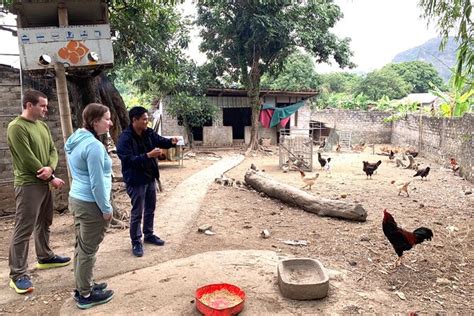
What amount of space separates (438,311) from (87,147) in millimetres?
3642

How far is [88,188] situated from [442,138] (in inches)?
616

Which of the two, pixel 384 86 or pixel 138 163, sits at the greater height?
pixel 384 86

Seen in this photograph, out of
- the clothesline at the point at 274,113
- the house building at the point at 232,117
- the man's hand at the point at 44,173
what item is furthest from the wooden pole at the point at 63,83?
the clothesline at the point at 274,113

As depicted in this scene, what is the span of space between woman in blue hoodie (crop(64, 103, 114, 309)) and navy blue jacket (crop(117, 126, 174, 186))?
1005 mm

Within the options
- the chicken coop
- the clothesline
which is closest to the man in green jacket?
the chicken coop

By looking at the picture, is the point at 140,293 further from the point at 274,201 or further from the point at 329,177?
the point at 329,177

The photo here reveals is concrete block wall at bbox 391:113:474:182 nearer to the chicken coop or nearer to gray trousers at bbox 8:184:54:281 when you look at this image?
the chicken coop

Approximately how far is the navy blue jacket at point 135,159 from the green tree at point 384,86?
1259 inches

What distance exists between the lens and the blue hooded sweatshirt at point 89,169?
117 inches

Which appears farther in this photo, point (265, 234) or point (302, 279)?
point (265, 234)

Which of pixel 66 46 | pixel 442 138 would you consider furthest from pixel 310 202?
pixel 442 138

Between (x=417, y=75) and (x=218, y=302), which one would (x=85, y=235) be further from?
(x=417, y=75)

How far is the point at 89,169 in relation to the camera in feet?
9.77

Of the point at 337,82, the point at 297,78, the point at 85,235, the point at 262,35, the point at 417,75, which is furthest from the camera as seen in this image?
the point at 337,82
